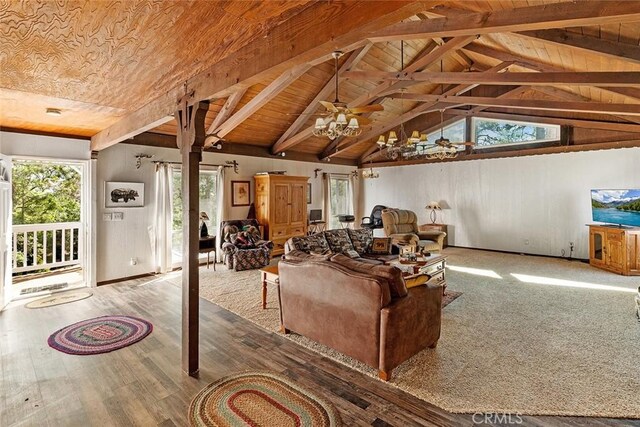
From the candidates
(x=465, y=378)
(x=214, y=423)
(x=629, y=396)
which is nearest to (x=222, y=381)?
(x=214, y=423)

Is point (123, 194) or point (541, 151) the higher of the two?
point (541, 151)

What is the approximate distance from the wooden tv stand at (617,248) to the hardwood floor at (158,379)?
515 cm

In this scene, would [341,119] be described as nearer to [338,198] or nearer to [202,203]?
[202,203]

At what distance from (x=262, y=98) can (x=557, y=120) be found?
6795mm

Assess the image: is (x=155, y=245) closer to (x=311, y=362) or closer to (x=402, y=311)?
(x=311, y=362)

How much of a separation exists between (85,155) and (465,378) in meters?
6.23

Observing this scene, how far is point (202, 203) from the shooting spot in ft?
22.9

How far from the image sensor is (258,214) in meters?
7.72

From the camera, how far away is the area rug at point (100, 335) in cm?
309

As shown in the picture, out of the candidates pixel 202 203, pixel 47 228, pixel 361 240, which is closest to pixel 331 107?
pixel 361 240

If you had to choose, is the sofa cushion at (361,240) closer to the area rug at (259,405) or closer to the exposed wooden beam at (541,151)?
the area rug at (259,405)

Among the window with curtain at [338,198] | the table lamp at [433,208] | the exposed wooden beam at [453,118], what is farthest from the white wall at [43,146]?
the table lamp at [433,208]

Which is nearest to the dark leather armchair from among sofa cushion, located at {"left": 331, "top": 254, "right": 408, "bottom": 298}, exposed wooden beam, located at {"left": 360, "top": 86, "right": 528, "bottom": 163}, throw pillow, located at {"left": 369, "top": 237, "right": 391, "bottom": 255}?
exposed wooden beam, located at {"left": 360, "top": 86, "right": 528, "bottom": 163}

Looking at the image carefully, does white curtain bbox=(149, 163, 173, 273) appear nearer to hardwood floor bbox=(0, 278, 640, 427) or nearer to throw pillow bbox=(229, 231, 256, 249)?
throw pillow bbox=(229, 231, 256, 249)
